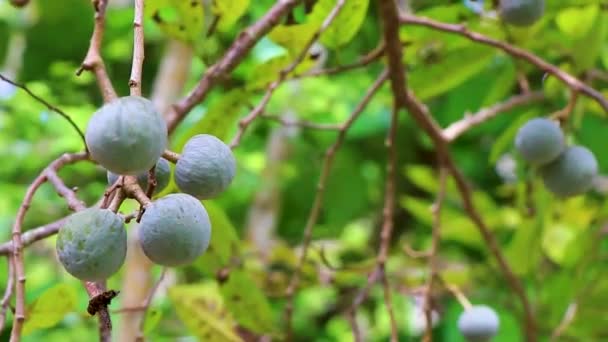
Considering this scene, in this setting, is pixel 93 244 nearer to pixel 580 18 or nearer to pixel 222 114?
pixel 222 114

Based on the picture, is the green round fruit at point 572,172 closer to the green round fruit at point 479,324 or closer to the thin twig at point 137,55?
the green round fruit at point 479,324

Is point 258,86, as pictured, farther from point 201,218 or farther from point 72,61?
point 72,61

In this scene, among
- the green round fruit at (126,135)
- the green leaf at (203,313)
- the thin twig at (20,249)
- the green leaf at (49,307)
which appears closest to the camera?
the green round fruit at (126,135)

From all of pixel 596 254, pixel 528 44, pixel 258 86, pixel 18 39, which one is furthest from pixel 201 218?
pixel 18 39

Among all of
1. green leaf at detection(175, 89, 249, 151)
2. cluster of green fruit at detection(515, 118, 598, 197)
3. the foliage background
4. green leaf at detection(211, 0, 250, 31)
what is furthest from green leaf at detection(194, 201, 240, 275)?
cluster of green fruit at detection(515, 118, 598, 197)

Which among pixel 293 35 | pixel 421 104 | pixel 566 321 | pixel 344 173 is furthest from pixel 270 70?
pixel 344 173

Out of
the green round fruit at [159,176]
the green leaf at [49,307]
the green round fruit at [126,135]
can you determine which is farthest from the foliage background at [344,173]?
the green round fruit at [126,135]
